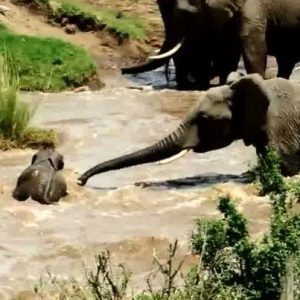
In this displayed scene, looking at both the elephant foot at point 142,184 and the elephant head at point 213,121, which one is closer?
the elephant head at point 213,121

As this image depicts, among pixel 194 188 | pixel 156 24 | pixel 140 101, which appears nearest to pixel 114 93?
pixel 140 101

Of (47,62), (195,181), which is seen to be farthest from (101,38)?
(195,181)

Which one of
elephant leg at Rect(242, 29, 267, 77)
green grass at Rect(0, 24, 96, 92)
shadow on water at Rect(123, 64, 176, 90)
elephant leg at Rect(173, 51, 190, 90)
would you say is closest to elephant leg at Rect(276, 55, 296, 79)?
elephant leg at Rect(242, 29, 267, 77)

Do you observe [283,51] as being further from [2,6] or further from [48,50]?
[2,6]

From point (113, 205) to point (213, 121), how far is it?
1.25 m

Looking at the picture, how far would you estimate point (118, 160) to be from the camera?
12.1m

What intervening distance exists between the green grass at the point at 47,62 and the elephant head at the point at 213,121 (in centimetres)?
808

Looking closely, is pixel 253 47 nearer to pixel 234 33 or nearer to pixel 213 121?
pixel 234 33

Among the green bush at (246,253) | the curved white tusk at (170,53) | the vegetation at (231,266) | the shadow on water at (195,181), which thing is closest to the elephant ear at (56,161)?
the shadow on water at (195,181)

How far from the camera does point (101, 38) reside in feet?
80.3

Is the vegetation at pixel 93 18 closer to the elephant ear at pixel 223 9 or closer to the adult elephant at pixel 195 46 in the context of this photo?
the adult elephant at pixel 195 46

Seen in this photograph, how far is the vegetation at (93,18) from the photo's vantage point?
2436cm

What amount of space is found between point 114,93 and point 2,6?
19.7 feet

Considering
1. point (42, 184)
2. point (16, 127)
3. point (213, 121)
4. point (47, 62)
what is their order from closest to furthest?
1. point (42, 184)
2. point (213, 121)
3. point (16, 127)
4. point (47, 62)
